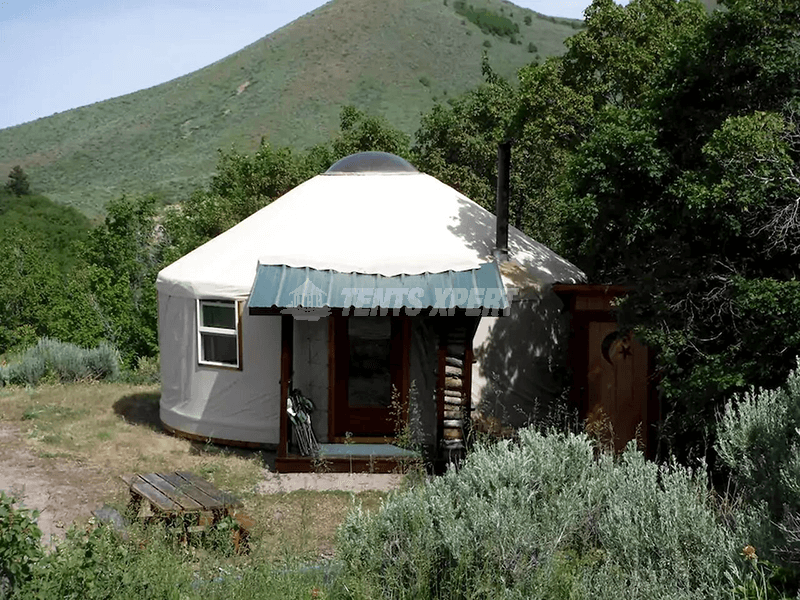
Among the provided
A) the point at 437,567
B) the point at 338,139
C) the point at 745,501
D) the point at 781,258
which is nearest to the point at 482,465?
the point at 437,567

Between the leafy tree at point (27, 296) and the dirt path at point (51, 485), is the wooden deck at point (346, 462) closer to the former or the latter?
the dirt path at point (51, 485)

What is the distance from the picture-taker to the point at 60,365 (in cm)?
1516

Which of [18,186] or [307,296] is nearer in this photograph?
[307,296]

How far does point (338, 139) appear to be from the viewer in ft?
72.9

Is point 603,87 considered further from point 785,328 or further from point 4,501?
point 4,501

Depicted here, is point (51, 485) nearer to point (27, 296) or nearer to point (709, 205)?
point (709, 205)

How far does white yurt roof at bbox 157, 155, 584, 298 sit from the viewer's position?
10703mm

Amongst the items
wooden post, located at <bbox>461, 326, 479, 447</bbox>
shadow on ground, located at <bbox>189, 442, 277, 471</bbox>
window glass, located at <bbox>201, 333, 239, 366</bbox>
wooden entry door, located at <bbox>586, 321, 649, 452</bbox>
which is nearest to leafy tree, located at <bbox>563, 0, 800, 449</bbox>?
wooden entry door, located at <bbox>586, 321, 649, 452</bbox>

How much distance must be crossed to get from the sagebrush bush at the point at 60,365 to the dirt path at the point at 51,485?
400 centimetres

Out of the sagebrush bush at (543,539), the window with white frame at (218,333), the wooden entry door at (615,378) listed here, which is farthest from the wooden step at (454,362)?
the sagebrush bush at (543,539)

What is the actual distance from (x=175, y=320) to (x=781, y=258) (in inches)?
289

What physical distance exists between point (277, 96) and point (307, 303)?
2340 inches

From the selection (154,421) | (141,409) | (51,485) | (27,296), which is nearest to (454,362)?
(51,485)

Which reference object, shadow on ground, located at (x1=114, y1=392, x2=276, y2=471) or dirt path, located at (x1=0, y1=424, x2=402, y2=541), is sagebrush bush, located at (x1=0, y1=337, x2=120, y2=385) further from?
dirt path, located at (x1=0, y1=424, x2=402, y2=541)
